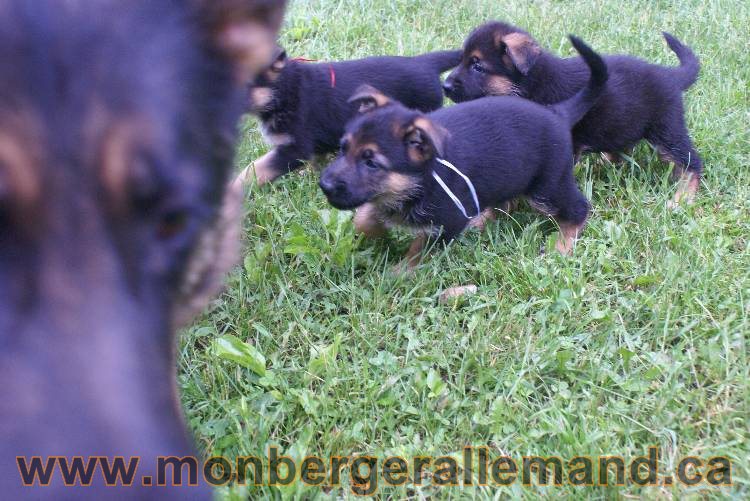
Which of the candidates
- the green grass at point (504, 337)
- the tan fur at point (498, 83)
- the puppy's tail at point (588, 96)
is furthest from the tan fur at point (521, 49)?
the green grass at point (504, 337)

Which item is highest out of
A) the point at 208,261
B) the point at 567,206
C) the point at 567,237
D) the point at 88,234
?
the point at 88,234

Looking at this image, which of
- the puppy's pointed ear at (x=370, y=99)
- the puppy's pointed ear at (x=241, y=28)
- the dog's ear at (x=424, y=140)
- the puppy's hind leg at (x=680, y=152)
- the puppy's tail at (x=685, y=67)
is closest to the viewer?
the puppy's pointed ear at (x=241, y=28)

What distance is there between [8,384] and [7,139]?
503 mm

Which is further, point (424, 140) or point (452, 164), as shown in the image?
point (452, 164)

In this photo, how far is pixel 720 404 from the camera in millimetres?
2992

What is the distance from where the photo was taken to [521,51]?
5.21 meters

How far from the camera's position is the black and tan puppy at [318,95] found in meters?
5.17

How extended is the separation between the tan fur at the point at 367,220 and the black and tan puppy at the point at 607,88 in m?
1.69

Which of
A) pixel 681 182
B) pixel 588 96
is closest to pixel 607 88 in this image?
pixel 588 96

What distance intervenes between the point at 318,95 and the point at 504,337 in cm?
283

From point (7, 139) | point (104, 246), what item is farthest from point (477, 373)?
point (7, 139)

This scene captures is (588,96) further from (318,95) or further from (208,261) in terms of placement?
(208,261)

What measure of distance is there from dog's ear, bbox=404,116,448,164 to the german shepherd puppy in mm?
2510

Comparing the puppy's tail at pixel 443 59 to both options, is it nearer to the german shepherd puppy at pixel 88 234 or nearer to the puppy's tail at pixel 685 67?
the puppy's tail at pixel 685 67
